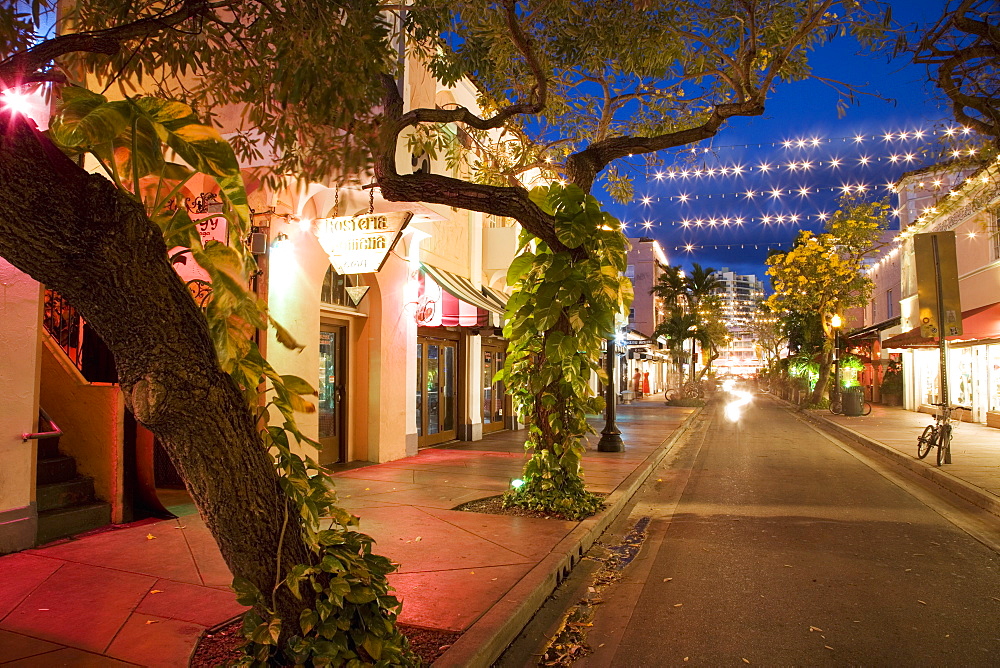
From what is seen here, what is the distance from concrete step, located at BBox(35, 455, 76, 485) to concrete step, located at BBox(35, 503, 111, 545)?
38 cm

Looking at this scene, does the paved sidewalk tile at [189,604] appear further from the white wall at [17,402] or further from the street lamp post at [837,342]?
the street lamp post at [837,342]

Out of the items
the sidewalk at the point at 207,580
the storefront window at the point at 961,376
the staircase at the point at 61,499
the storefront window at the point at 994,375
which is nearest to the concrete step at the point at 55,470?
the staircase at the point at 61,499

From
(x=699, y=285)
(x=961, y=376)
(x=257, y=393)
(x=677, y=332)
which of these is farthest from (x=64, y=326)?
(x=699, y=285)

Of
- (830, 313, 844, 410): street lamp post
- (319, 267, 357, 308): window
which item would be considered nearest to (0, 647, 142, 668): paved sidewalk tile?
(319, 267, 357, 308): window

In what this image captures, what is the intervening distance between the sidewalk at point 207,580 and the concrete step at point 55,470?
2.50 feet

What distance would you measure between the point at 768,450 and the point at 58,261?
612 inches

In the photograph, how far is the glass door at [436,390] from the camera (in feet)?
47.8

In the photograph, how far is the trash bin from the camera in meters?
25.1

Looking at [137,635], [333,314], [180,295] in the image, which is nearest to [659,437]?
[333,314]

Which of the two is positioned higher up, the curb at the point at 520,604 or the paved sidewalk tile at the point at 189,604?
the paved sidewalk tile at the point at 189,604

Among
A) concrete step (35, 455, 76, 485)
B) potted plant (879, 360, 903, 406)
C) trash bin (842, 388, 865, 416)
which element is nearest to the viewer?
concrete step (35, 455, 76, 485)

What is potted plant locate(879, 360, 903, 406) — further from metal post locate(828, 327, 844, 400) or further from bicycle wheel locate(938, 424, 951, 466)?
bicycle wheel locate(938, 424, 951, 466)

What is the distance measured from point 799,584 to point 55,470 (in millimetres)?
7249

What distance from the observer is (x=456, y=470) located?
11445 mm
